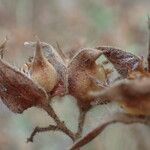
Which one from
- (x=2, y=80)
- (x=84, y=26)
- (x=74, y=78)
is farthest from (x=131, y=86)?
(x=84, y=26)

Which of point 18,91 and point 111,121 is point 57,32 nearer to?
point 18,91

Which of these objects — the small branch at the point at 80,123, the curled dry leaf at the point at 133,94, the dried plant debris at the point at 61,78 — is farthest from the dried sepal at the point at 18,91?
the curled dry leaf at the point at 133,94

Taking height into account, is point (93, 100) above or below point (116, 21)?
above

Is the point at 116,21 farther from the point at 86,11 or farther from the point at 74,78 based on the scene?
the point at 74,78

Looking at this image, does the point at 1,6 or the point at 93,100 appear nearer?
the point at 93,100

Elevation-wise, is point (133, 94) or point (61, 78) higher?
point (133, 94)

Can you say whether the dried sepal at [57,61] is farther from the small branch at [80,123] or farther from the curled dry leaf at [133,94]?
the curled dry leaf at [133,94]

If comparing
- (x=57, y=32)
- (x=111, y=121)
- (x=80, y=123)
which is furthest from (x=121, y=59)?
(x=57, y=32)
